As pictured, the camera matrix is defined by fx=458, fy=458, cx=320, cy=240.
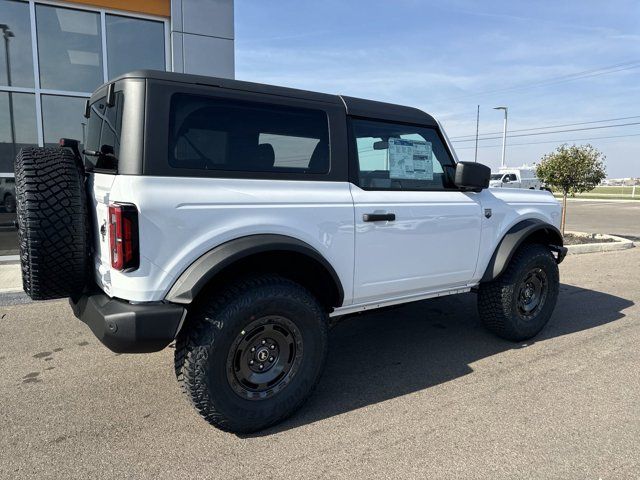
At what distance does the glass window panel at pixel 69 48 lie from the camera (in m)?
7.29

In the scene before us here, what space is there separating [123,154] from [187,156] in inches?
12.4

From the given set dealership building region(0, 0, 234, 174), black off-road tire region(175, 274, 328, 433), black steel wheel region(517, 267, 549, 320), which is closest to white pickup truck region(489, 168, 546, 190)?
dealership building region(0, 0, 234, 174)

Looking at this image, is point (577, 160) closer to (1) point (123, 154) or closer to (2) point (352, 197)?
(2) point (352, 197)

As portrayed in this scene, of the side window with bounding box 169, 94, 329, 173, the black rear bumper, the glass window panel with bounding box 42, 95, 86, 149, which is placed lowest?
the black rear bumper

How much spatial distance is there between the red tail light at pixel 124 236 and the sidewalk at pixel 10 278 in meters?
3.77

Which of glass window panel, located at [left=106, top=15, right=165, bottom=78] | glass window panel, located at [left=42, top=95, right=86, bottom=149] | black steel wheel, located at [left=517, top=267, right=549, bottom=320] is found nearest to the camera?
black steel wheel, located at [left=517, top=267, right=549, bottom=320]

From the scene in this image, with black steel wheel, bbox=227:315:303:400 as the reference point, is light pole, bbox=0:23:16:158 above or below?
above

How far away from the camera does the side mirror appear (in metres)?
3.39

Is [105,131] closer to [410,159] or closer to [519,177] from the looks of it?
[410,159]

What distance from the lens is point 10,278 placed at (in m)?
5.84

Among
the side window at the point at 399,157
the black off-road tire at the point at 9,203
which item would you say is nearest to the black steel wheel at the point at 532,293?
the side window at the point at 399,157

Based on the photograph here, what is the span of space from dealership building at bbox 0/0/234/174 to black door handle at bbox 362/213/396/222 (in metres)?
5.94

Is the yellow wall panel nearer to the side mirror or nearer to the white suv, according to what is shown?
the white suv

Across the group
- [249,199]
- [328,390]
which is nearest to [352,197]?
[249,199]
